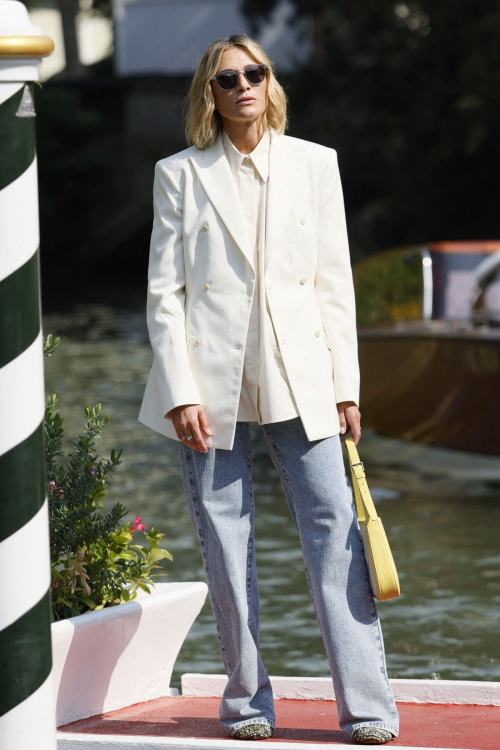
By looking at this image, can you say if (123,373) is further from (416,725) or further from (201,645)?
(416,725)

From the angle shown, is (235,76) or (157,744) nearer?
(157,744)

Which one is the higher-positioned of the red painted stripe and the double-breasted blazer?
the double-breasted blazer

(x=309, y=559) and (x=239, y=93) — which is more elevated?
(x=239, y=93)

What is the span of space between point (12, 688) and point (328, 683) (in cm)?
172

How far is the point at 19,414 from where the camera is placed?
105 inches

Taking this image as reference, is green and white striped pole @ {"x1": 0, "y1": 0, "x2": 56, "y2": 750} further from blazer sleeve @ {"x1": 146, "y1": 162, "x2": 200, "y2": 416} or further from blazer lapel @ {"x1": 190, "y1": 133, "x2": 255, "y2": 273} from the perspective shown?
blazer lapel @ {"x1": 190, "y1": 133, "x2": 255, "y2": 273}

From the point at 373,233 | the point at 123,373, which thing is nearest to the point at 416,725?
the point at 123,373

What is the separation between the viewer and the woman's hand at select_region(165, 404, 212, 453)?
135 inches

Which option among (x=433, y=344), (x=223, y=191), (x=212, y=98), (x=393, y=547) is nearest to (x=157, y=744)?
(x=223, y=191)

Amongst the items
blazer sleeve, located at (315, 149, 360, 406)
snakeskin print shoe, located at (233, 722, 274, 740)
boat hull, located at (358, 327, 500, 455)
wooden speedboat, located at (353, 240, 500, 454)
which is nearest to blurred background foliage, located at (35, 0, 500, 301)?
wooden speedboat, located at (353, 240, 500, 454)

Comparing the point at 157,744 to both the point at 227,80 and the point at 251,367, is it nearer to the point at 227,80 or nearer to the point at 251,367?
A: the point at 251,367

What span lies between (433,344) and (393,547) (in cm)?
269

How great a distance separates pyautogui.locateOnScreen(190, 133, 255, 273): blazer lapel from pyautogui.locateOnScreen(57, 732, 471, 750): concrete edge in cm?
127

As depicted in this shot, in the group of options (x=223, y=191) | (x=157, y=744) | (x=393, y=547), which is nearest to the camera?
(x=157, y=744)
